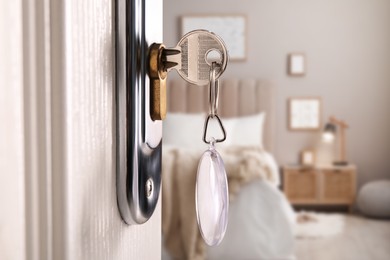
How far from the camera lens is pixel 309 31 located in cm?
469

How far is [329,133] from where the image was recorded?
452cm

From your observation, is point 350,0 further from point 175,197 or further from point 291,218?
point 175,197

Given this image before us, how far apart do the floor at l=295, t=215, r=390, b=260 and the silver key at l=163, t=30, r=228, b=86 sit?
3.03 meters

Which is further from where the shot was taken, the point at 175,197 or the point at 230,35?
the point at 230,35

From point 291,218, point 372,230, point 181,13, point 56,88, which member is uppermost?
point 181,13

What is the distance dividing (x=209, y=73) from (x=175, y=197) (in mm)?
2473

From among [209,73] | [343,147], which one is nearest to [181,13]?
[343,147]

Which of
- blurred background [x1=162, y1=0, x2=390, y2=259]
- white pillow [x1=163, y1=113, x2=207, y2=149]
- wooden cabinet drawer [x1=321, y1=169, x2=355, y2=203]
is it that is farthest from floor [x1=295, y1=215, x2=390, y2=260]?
white pillow [x1=163, y1=113, x2=207, y2=149]

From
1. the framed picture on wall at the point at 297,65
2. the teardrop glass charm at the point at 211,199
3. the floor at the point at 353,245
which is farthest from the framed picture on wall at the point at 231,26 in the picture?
the teardrop glass charm at the point at 211,199

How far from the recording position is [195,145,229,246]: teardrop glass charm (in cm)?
38

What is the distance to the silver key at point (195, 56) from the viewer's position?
1.12ft

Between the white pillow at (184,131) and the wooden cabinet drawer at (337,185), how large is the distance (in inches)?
43.3

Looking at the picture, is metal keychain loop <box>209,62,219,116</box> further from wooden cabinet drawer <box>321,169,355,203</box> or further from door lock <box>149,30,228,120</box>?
wooden cabinet drawer <box>321,169,355,203</box>

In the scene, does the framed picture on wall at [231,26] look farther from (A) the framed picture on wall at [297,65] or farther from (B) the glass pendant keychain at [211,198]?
(B) the glass pendant keychain at [211,198]
